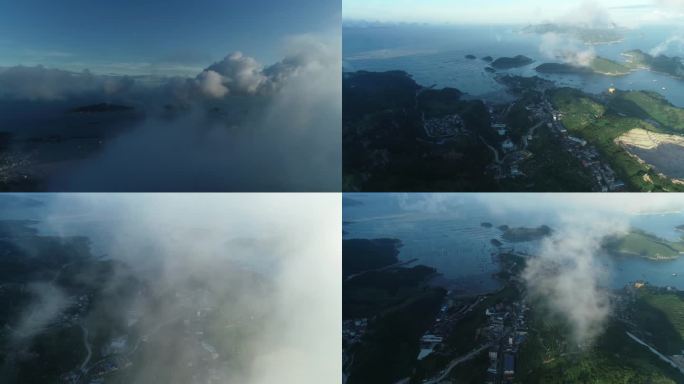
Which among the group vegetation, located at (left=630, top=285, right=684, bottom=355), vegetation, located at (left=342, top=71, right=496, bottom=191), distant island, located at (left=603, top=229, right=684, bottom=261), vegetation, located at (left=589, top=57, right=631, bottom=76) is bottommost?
vegetation, located at (left=630, top=285, right=684, bottom=355)

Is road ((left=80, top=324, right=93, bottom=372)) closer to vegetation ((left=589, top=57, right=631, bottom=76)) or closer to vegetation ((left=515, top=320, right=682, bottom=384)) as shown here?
vegetation ((left=515, top=320, right=682, bottom=384))

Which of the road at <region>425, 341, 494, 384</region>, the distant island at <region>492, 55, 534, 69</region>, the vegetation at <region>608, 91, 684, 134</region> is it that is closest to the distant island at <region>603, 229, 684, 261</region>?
the vegetation at <region>608, 91, 684, 134</region>

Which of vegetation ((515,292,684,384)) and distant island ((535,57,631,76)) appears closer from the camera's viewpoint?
vegetation ((515,292,684,384))

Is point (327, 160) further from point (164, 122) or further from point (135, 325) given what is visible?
point (135, 325)

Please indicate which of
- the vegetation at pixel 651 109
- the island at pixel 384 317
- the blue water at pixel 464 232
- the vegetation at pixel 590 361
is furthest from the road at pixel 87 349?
the vegetation at pixel 651 109

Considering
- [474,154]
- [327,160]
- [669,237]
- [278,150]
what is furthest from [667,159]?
[278,150]

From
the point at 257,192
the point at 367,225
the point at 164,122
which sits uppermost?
the point at 164,122

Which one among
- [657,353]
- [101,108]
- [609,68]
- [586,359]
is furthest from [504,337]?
[101,108]
